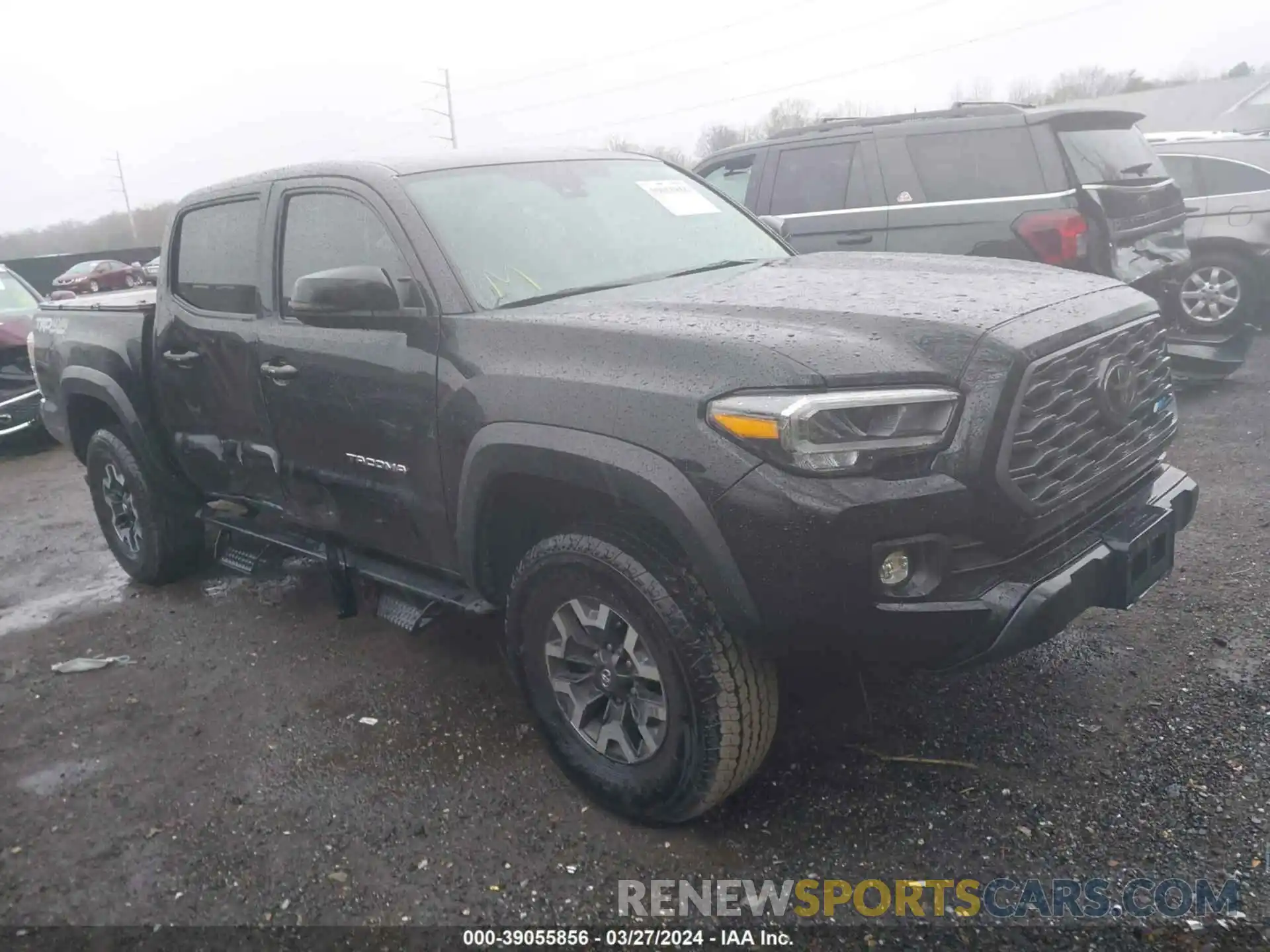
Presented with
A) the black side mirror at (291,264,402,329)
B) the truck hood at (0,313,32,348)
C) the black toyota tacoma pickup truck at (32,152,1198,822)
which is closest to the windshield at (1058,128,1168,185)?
the black toyota tacoma pickup truck at (32,152,1198,822)

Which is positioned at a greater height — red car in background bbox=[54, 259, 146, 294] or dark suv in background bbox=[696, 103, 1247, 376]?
dark suv in background bbox=[696, 103, 1247, 376]

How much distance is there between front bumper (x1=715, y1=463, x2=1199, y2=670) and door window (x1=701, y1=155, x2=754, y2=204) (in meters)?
5.71

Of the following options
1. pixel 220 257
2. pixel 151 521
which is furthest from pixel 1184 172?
pixel 151 521

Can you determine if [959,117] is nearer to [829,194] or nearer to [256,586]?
[829,194]

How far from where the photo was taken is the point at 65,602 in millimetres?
5121

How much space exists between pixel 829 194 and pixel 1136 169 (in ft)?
6.77

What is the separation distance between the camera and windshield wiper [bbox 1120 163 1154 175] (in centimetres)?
665

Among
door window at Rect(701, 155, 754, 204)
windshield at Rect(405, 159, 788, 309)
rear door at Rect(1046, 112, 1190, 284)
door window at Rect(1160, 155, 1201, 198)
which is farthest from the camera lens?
door window at Rect(1160, 155, 1201, 198)

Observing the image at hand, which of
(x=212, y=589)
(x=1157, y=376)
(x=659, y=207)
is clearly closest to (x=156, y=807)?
(x=212, y=589)

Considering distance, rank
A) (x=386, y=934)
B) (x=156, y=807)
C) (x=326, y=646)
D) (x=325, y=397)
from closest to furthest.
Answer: (x=386, y=934) → (x=156, y=807) → (x=325, y=397) → (x=326, y=646)

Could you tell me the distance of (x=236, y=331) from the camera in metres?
3.92

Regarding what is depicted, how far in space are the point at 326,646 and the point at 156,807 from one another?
1198 mm

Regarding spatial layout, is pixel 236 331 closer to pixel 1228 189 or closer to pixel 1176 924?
pixel 1176 924

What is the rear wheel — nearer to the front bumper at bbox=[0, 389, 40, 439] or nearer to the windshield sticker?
the windshield sticker
